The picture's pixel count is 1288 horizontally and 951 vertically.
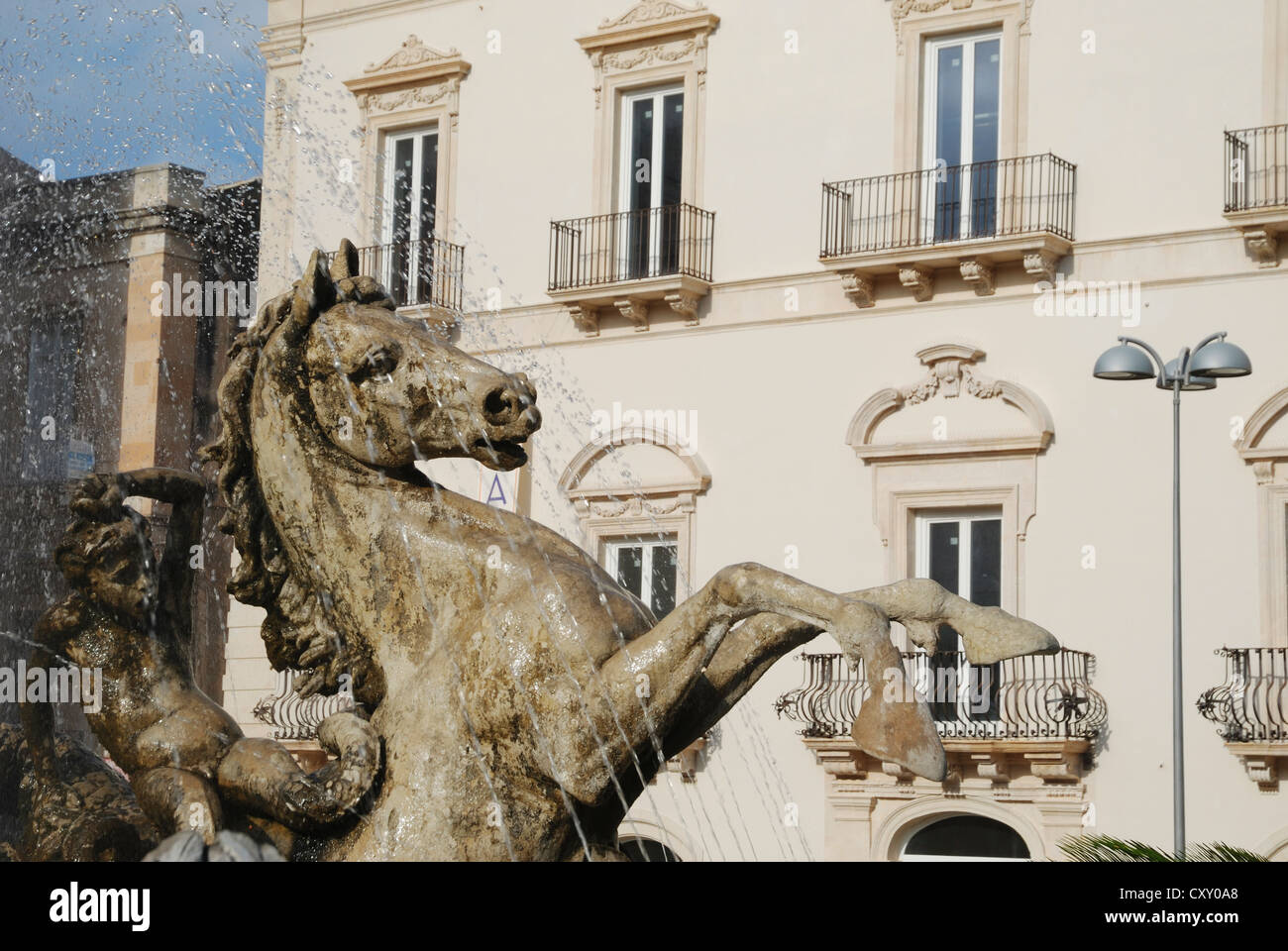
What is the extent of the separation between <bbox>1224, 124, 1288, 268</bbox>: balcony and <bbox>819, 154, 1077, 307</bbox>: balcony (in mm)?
1474

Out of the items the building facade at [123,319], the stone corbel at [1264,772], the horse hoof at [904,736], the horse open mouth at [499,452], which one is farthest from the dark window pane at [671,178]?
the horse hoof at [904,736]

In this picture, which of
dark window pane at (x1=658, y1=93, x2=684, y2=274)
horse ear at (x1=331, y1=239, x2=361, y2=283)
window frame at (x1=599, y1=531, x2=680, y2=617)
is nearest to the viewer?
horse ear at (x1=331, y1=239, x2=361, y2=283)

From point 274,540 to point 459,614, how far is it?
0.45 metres

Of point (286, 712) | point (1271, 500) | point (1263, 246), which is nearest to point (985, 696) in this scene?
point (1271, 500)

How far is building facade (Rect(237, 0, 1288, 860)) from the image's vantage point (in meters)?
17.2

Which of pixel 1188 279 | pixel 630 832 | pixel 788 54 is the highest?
pixel 788 54

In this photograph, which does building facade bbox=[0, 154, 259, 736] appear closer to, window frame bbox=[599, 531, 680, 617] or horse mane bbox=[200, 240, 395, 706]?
window frame bbox=[599, 531, 680, 617]

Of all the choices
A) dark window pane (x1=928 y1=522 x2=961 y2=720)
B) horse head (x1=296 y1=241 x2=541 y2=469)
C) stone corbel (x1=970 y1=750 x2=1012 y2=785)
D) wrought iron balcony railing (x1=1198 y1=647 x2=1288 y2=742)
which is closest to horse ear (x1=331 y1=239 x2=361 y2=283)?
horse head (x1=296 y1=241 x2=541 y2=469)

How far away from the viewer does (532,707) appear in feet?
11.9

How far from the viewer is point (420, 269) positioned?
2114 cm

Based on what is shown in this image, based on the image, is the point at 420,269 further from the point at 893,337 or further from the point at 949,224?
the point at 949,224

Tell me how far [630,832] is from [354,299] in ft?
48.2

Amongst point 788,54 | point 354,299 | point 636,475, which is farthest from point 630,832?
point 354,299
